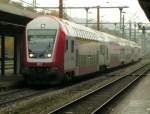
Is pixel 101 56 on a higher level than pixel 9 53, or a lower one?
lower

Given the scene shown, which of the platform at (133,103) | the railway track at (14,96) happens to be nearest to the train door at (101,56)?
the railway track at (14,96)

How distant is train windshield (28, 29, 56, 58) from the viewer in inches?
889

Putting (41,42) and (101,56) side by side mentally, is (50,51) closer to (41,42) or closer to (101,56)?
(41,42)

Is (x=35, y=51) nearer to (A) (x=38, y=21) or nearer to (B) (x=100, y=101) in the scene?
(A) (x=38, y=21)

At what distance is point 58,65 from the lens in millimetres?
22547

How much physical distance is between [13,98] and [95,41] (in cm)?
1416

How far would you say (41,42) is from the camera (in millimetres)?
22828

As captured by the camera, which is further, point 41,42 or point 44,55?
point 41,42

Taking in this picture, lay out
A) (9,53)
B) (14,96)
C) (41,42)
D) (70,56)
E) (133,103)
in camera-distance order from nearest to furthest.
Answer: (133,103) → (14,96) → (41,42) → (70,56) → (9,53)

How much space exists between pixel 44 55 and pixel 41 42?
0.68 metres

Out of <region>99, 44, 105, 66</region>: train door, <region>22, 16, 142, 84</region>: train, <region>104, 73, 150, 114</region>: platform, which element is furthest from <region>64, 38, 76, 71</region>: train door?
<region>99, 44, 105, 66</region>: train door

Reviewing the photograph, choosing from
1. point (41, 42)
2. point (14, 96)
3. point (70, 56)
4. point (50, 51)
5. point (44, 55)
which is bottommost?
point (14, 96)

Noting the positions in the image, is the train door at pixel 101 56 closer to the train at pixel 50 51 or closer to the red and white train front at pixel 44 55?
the train at pixel 50 51

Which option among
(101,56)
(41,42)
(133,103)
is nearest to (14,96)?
(41,42)
